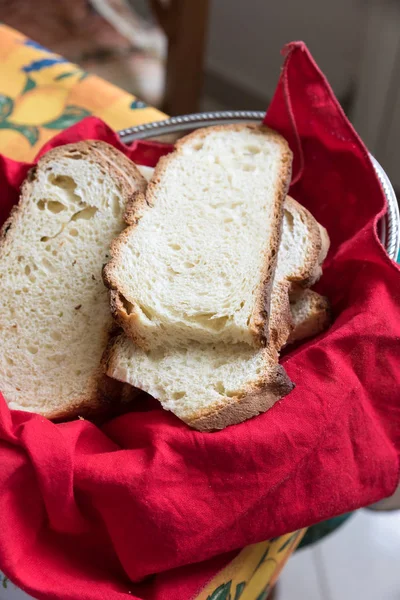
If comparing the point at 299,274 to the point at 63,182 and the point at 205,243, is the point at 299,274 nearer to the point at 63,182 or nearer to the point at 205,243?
the point at 205,243

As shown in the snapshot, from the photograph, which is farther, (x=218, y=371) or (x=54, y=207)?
(x=54, y=207)

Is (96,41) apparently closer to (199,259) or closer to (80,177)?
(80,177)

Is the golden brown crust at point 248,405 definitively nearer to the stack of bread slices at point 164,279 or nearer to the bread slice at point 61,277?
the stack of bread slices at point 164,279

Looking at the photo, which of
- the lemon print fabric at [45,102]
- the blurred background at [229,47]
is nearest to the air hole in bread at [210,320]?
the lemon print fabric at [45,102]

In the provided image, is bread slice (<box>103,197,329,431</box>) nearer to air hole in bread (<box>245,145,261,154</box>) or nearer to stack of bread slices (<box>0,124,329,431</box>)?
stack of bread slices (<box>0,124,329,431</box>)

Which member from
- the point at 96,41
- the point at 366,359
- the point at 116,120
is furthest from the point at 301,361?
the point at 96,41

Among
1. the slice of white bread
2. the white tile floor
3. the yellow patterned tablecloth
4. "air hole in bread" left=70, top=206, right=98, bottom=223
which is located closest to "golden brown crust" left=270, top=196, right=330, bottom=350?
the slice of white bread

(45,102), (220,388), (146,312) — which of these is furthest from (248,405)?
(45,102)
